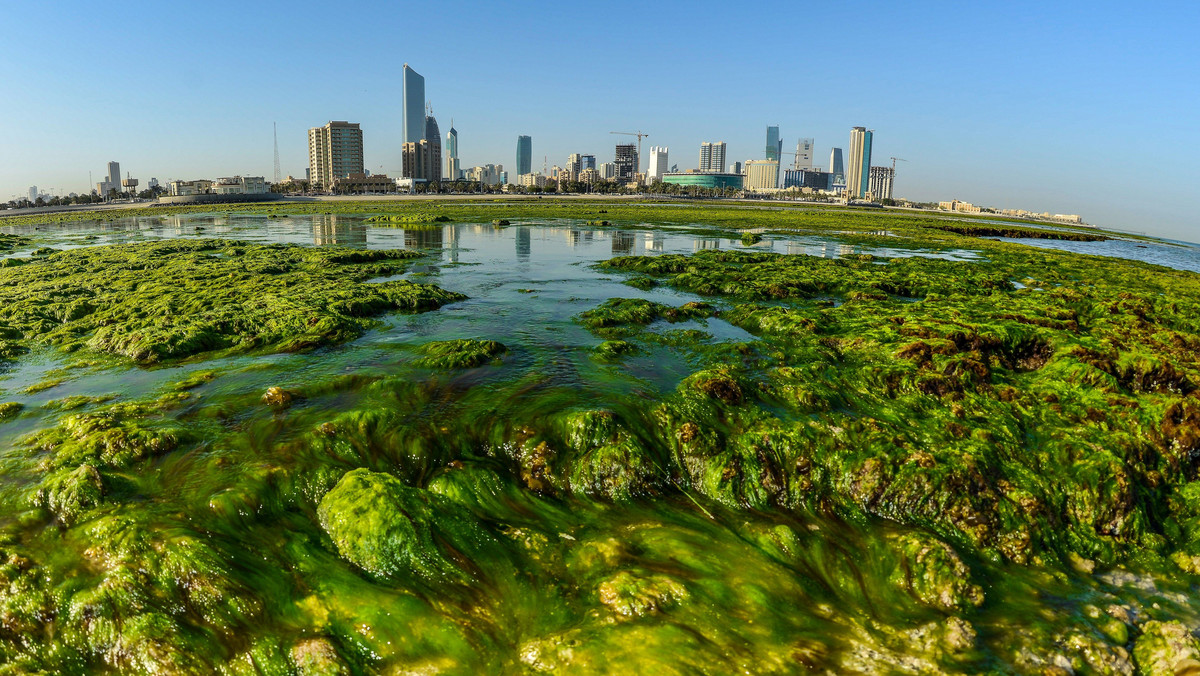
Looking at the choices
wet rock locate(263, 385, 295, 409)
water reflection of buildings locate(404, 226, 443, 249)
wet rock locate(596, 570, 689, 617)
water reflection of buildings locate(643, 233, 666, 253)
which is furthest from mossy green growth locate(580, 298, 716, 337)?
water reflection of buildings locate(404, 226, 443, 249)

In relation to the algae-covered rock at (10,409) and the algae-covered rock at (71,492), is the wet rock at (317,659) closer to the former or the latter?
the algae-covered rock at (71,492)

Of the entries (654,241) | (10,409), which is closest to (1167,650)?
(10,409)

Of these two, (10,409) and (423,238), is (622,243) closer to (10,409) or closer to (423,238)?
(423,238)

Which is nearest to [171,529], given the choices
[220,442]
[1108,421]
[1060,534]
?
[220,442]

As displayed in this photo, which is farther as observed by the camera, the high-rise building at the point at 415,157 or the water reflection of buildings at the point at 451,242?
the high-rise building at the point at 415,157

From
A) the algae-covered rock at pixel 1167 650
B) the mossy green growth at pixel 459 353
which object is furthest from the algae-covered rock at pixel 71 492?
the algae-covered rock at pixel 1167 650

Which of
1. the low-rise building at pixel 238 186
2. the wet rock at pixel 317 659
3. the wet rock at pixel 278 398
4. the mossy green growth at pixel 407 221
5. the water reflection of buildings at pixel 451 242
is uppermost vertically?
the low-rise building at pixel 238 186
